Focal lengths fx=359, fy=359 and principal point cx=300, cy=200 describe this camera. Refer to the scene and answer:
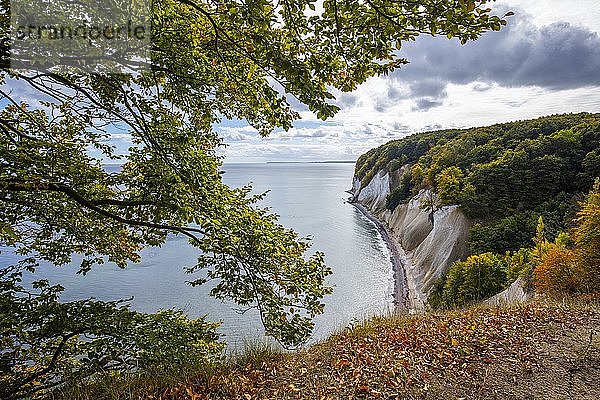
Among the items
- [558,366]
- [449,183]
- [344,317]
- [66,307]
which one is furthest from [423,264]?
[66,307]

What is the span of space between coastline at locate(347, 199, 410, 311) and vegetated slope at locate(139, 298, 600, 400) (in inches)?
354

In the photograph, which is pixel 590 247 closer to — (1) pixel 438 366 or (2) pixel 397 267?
(1) pixel 438 366

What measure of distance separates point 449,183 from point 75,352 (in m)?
31.9

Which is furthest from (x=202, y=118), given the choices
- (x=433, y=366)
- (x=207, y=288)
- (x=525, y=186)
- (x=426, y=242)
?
(x=525, y=186)

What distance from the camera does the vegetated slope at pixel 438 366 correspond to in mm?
4387

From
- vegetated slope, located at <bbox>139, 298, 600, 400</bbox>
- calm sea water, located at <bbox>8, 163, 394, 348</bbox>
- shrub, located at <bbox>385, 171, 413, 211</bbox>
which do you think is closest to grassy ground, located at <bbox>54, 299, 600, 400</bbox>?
vegetated slope, located at <bbox>139, 298, 600, 400</bbox>

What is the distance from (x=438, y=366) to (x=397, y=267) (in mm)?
29434

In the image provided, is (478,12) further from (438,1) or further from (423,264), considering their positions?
Answer: (423,264)

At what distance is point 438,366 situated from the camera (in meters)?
4.99

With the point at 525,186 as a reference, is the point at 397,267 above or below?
below

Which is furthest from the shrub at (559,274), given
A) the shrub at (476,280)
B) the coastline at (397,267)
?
the shrub at (476,280)

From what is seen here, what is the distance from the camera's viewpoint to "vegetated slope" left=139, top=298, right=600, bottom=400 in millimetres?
4387

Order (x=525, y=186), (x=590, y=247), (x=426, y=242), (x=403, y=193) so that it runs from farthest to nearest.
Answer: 1. (x=403, y=193)
2. (x=426, y=242)
3. (x=525, y=186)
4. (x=590, y=247)

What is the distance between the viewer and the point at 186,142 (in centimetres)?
454
